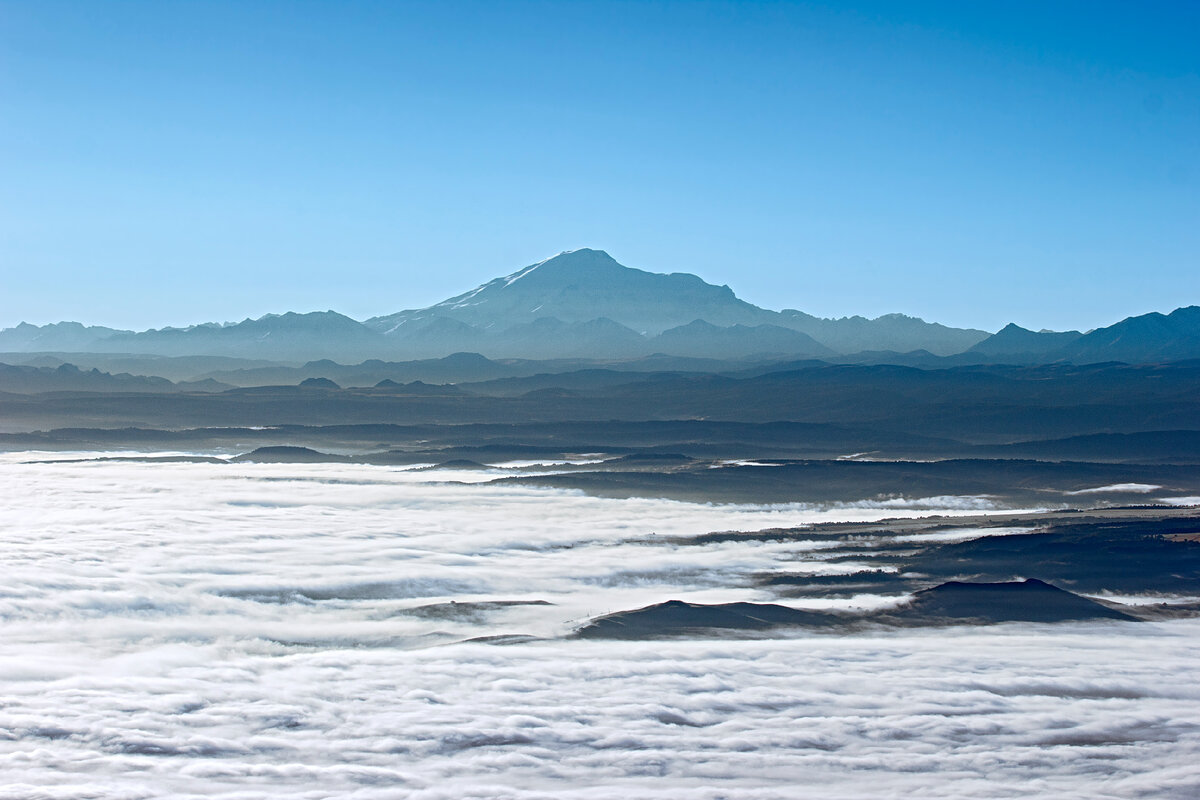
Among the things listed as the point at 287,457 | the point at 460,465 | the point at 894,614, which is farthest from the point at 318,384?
the point at 894,614

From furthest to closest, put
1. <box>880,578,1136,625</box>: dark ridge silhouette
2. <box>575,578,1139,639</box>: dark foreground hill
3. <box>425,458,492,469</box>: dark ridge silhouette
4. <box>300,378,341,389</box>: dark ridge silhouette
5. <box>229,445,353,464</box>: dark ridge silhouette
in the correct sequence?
<box>300,378,341,389</box>: dark ridge silhouette, <box>229,445,353,464</box>: dark ridge silhouette, <box>425,458,492,469</box>: dark ridge silhouette, <box>880,578,1136,625</box>: dark ridge silhouette, <box>575,578,1139,639</box>: dark foreground hill

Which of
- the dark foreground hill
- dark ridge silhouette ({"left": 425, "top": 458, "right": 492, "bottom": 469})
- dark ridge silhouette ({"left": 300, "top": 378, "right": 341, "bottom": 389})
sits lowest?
the dark foreground hill

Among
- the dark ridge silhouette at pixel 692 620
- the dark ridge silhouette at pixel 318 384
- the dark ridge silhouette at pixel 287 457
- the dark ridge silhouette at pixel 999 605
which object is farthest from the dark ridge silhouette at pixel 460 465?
the dark ridge silhouette at pixel 318 384

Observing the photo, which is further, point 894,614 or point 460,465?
point 460,465

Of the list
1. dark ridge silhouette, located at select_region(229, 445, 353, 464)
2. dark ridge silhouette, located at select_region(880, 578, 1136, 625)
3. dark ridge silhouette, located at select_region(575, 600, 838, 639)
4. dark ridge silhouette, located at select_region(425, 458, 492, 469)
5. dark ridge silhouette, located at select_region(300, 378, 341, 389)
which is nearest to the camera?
dark ridge silhouette, located at select_region(575, 600, 838, 639)

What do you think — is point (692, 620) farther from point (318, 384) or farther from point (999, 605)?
point (318, 384)

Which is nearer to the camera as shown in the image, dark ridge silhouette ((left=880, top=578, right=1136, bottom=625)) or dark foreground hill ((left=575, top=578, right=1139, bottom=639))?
dark foreground hill ((left=575, top=578, right=1139, bottom=639))

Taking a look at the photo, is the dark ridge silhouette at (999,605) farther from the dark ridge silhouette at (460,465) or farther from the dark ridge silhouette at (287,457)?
the dark ridge silhouette at (287,457)

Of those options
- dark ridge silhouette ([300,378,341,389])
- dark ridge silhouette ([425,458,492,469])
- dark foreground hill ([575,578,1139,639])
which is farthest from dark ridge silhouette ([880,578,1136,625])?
dark ridge silhouette ([300,378,341,389])

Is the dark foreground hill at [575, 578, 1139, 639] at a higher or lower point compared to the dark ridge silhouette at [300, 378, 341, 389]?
lower

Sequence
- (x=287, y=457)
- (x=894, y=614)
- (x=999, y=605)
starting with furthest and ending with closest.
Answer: (x=287, y=457), (x=999, y=605), (x=894, y=614)

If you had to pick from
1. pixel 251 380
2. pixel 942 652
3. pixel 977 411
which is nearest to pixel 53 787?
pixel 942 652

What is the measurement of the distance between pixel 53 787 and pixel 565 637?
9.53m

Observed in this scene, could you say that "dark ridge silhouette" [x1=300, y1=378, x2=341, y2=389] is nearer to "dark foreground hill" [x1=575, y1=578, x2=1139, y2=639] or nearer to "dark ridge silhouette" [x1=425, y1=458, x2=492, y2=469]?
"dark ridge silhouette" [x1=425, y1=458, x2=492, y2=469]
